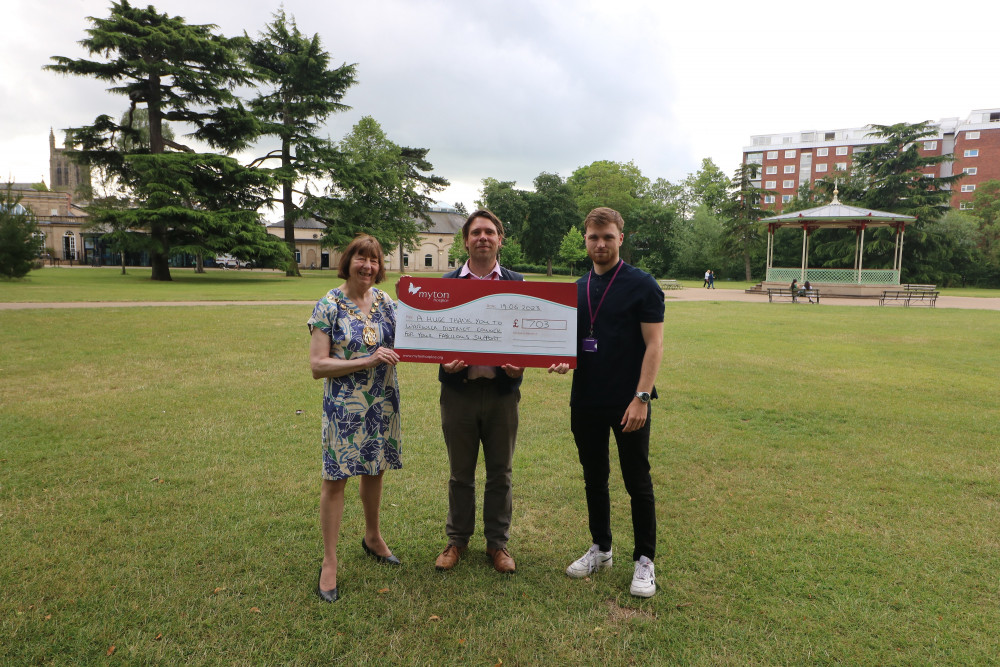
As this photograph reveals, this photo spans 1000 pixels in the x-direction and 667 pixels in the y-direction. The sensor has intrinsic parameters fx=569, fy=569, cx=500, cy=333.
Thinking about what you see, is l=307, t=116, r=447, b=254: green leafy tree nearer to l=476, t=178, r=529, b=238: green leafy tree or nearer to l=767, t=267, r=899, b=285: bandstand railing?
l=476, t=178, r=529, b=238: green leafy tree

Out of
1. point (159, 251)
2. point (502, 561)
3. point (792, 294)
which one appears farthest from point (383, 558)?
point (159, 251)

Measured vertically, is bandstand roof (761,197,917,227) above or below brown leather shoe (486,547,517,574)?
above

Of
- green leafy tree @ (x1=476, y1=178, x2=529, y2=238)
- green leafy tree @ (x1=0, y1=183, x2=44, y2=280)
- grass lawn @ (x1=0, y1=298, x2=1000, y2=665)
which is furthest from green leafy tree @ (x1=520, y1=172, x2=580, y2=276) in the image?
grass lawn @ (x1=0, y1=298, x2=1000, y2=665)

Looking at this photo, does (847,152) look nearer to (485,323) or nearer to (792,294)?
(792,294)

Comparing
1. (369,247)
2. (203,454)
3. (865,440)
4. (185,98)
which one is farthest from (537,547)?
(185,98)

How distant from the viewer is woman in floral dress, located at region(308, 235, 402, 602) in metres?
2.97

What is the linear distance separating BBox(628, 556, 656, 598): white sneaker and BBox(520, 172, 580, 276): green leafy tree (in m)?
61.8

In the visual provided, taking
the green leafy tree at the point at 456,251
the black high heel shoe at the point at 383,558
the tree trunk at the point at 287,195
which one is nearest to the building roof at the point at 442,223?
the green leafy tree at the point at 456,251

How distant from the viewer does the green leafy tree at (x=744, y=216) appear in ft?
171

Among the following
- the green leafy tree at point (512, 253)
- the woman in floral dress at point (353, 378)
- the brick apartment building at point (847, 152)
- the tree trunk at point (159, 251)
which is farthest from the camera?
A: the brick apartment building at point (847, 152)

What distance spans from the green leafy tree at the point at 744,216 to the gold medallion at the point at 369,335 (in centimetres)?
5488

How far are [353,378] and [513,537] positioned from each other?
165cm

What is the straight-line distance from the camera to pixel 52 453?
5191mm

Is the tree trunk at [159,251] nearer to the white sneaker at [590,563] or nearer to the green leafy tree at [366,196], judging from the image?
the green leafy tree at [366,196]
